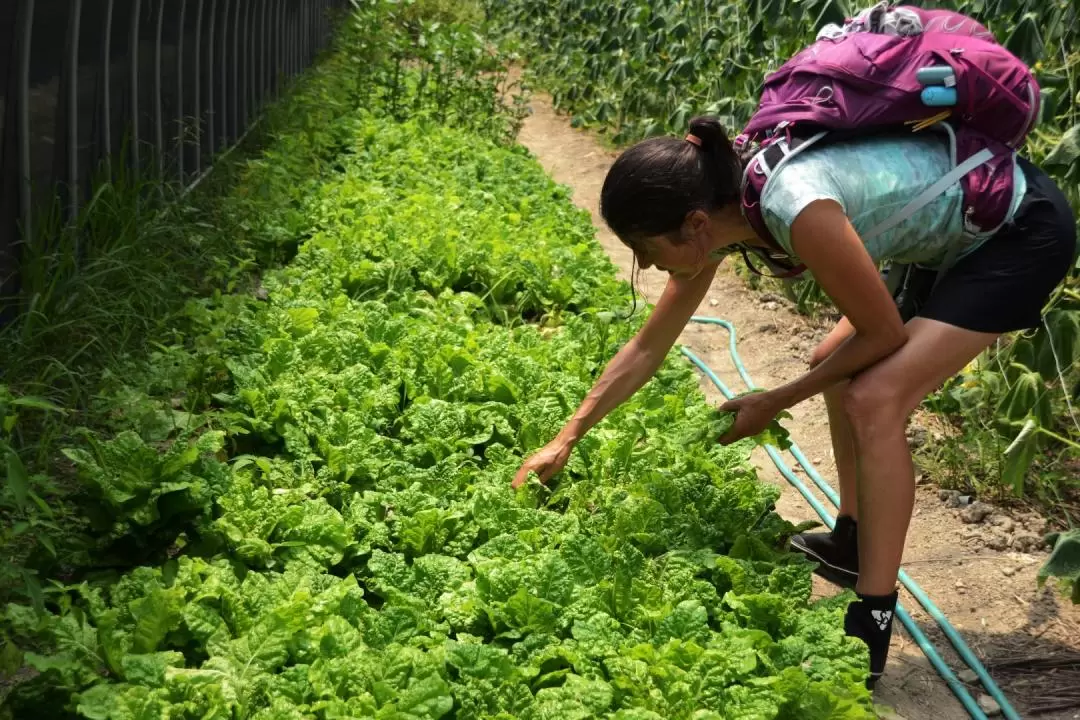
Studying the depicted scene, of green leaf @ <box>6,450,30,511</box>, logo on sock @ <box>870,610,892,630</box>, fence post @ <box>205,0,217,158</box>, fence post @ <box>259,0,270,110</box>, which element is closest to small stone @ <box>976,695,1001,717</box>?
logo on sock @ <box>870,610,892,630</box>

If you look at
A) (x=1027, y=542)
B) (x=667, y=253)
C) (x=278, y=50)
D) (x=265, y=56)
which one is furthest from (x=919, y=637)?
(x=278, y=50)

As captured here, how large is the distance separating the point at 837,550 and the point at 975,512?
97 centimetres

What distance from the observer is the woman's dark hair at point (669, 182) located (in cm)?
277

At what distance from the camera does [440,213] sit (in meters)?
6.07

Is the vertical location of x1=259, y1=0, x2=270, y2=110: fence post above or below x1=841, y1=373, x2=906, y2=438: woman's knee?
below

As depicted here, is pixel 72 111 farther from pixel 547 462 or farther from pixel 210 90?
pixel 210 90

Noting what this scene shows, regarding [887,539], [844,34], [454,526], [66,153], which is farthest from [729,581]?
[66,153]

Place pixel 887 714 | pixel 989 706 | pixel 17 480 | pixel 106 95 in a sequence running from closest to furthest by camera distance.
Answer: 1. pixel 17 480
2. pixel 887 714
3. pixel 989 706
4. pixel 106 95

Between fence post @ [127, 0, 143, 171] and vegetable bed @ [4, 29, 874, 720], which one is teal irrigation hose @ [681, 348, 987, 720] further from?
fence post @ [127, 0, 143, 171]

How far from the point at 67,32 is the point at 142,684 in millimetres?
2871

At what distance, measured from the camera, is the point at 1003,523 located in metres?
4.21

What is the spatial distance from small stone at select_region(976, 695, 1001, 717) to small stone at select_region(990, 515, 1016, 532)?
3.54 feet

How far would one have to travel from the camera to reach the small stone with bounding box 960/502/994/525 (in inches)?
167

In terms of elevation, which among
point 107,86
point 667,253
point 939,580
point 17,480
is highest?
point 667,253
